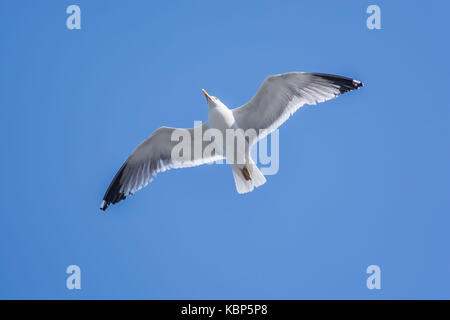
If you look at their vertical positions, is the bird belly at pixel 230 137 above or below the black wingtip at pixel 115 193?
above

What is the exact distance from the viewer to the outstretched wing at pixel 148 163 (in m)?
6.88

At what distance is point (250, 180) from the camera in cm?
657

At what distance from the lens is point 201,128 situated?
22.0 ft

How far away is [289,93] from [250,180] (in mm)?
1135

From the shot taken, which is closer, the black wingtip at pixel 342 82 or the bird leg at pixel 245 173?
the black wingtip at pixel 342 82

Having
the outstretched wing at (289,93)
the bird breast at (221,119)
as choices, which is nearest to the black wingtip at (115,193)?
the bird breast at (221,119)

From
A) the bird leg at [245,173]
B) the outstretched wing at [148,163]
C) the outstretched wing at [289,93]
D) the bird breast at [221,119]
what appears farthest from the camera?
the outstretched wing at [148,163]

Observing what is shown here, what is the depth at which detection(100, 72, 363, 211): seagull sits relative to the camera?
6371 mm

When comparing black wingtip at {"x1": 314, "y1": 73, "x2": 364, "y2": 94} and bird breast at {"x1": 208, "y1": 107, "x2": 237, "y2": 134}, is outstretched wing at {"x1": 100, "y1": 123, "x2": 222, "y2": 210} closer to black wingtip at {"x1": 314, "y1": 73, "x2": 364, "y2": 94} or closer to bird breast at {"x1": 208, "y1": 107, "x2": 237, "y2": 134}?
bird breast at {"x1": 208, "y1": 107, "x2": 237, "y2": 134}

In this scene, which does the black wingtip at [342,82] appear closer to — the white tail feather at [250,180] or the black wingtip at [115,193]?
the white tail feather at [250,180]
